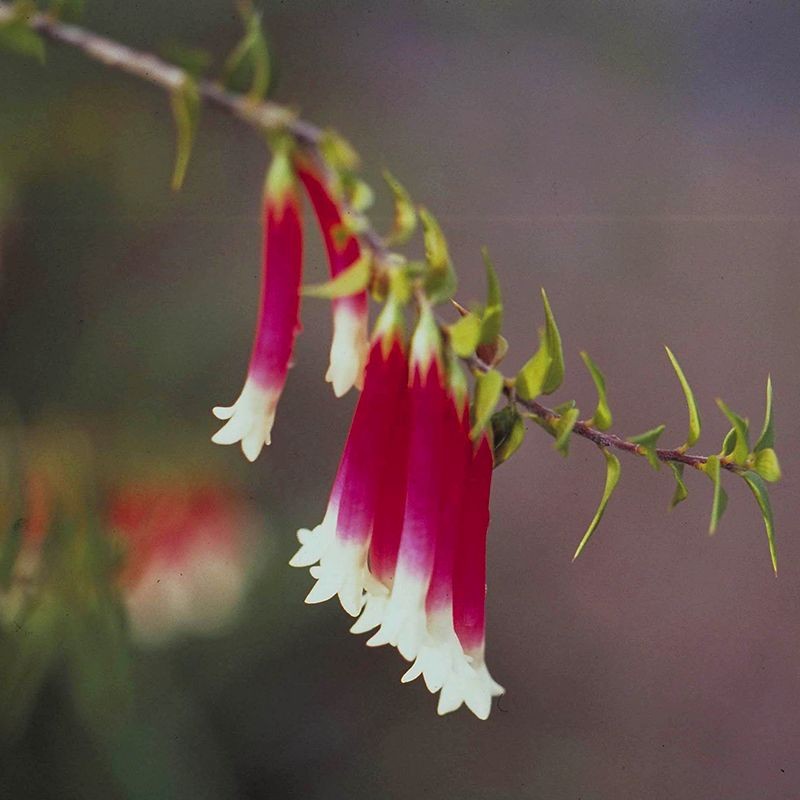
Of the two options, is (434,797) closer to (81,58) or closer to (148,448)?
(148,448)

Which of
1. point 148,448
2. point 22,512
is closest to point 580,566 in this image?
point 148,448

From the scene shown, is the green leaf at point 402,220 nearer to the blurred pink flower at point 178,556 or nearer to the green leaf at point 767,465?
the green leaf at point 767,465

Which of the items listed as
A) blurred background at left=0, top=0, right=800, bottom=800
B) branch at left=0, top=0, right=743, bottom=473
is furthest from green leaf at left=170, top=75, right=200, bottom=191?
blurred background at left=0, top=0, right=800, bottom=800

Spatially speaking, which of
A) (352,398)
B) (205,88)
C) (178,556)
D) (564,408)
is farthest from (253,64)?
(352,398)

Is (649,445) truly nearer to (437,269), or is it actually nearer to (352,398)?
(437,269)

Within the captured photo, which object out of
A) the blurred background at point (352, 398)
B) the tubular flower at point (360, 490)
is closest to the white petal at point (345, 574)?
the tubular flower at point (360, 490)

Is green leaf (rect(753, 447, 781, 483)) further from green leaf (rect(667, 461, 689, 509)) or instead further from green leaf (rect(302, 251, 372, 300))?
green leaf (rect(302, 251, 372, 300))
